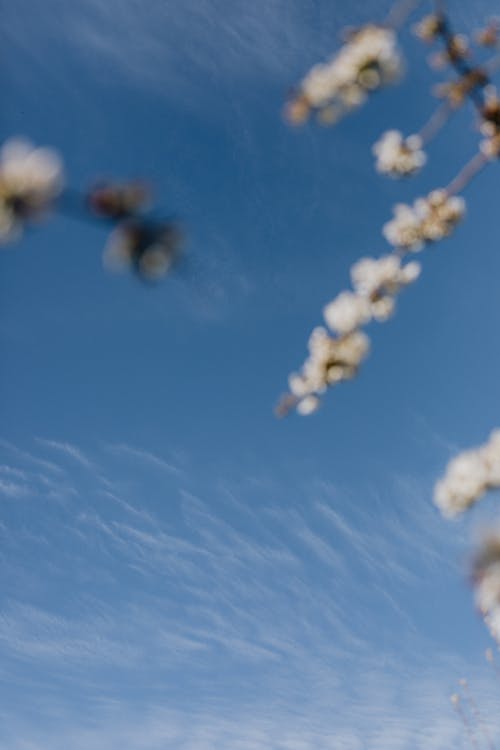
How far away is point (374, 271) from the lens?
7.22 m

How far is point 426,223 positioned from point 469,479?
3.53 metres

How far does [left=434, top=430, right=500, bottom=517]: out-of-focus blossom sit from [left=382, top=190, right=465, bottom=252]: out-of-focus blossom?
3108mm

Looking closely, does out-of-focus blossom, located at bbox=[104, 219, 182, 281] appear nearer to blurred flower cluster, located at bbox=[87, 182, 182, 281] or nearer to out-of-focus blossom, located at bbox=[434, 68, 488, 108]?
blurred flower cluster, located at bbox=[87, 182, 182, 281]

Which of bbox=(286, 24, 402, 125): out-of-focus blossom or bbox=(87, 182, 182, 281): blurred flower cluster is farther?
bbox=(286, 24, 402, 125): out-of-focus blossom

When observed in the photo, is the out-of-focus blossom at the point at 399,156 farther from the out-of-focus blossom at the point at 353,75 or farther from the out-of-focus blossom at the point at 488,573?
the out-of-focus blossom at the point at 488,573

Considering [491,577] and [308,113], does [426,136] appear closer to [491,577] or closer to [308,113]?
[308,113]

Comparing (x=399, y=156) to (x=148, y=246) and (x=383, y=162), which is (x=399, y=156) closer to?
(x=383, y=162)

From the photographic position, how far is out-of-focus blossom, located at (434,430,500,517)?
5.00 metres

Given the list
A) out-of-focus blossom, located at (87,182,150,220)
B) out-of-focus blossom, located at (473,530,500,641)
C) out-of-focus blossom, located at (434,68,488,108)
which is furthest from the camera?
out-of-focus blossom, located at (434,68,488,108)

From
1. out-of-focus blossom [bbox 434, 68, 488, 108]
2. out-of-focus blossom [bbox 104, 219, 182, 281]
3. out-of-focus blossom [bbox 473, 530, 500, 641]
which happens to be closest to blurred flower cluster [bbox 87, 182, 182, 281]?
out-of-focus blossom [bbox 104, 219, 182, 281]

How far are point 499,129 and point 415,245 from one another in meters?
1.66

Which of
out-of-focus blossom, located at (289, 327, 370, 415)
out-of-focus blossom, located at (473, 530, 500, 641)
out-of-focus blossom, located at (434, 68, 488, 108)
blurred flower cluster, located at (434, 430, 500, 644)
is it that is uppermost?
out-of-focus blossom, located at (434, 68, 488, 108)

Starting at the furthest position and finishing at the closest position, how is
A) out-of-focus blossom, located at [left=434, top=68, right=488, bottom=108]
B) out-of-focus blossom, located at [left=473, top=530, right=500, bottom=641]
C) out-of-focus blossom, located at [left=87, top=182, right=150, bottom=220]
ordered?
1. out-of-focus blossom, located at [left=434, top=68, right=488, bottom=108]
2. out-of-focus blossom, located at [left=473, top=530, right=500, bottom=641]
3. out-of-focus blossom, located at [left=87, top=182, right=150, bottom=220]

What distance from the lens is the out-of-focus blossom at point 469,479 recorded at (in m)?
5.00
